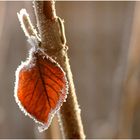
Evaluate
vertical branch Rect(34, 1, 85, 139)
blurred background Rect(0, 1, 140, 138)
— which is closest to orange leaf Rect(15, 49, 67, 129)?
vertical branch Rect(34, 1, 85, 139)

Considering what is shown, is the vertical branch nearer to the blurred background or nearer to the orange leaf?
the orange leaf

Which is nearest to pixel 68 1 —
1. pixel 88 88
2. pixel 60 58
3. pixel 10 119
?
pixel 88 88

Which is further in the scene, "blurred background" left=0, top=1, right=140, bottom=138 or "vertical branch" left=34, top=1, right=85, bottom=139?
"blurred background" left=0, top=1, right=140, bottom=138

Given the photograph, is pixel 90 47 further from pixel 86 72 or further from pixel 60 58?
pixel 60 58

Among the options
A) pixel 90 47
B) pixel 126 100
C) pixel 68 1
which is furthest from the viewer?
pixel 90 47

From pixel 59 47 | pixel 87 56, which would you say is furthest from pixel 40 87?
pixel 87 56

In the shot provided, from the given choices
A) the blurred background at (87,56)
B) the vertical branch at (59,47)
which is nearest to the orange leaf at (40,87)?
the vertical branch at (59,47)

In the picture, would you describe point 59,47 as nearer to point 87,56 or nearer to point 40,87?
point 40,87
